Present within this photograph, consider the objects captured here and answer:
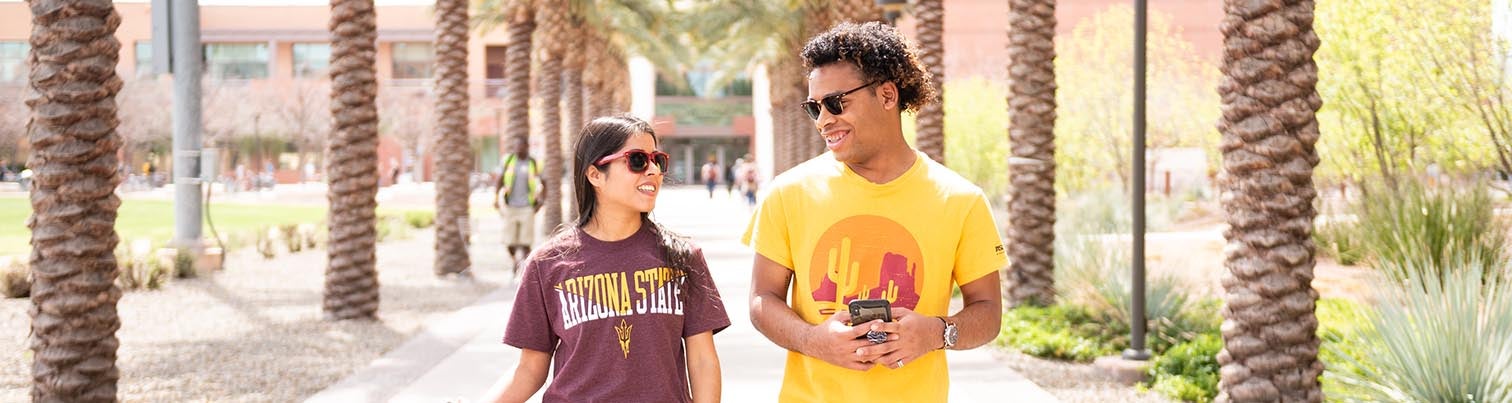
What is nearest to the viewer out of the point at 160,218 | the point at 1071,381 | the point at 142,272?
the point at 1071,381

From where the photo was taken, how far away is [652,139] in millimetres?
3607

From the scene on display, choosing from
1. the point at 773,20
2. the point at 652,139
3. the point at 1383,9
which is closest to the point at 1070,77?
the point at 773,20

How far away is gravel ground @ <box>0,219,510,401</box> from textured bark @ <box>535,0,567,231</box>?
7.77 m

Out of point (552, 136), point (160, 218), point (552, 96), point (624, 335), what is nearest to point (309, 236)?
point (552, 136)

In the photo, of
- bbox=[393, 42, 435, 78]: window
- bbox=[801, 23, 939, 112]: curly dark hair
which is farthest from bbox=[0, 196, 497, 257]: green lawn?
bbox=[393, 42, 435, 78]: window

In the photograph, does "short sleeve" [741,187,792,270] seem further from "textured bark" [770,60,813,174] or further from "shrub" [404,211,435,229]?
"textured bark" [770,60,813,174]

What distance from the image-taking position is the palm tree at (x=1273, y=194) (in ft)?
21.8

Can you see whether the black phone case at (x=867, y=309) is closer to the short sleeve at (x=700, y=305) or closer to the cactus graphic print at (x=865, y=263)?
the cactus graphic print at (x=865, y=263)

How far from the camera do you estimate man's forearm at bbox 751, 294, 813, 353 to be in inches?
125

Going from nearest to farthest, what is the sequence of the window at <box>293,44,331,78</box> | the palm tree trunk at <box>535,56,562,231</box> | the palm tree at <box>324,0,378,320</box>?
the palm tree at <box>324,0,378,320</box> < the palm tree trunk at <box>535,56,562,231</box> < the window at <box>293,44,331,78</box>

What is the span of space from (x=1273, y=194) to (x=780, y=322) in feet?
13.9

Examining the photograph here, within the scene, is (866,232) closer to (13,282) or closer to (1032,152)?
(1032,152)

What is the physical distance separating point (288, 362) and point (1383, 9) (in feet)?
48.3

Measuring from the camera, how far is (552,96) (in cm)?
2866
